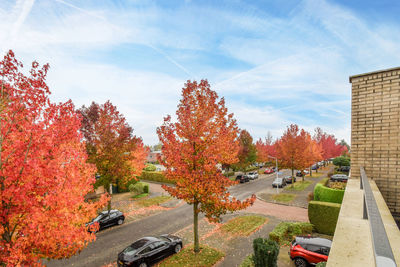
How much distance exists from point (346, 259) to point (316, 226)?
13.6 metres

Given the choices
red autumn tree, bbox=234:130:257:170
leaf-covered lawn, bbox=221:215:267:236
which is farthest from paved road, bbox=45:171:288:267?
red autumn tree, bbox=234:130:257:170

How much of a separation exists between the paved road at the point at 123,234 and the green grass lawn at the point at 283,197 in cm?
960

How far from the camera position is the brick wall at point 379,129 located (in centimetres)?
703

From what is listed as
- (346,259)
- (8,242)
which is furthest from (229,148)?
(8,242)

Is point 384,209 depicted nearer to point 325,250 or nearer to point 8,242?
point 325,250

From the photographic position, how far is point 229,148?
1134 centimetres

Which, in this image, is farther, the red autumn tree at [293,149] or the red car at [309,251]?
the red autumn tree at [293,149]

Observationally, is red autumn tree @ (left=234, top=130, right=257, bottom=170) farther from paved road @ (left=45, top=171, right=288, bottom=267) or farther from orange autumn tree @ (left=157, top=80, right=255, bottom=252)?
orange autumn tree @ (left=157, top=80, right=255, bottom=252)

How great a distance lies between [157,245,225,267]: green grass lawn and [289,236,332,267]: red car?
12.4 ft

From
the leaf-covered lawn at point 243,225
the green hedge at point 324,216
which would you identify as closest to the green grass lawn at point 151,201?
the leaf-covered lawn at point 243,225

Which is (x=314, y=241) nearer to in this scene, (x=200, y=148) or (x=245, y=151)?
(x=200, y=148)

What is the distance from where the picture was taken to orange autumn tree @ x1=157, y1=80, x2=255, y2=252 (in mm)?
10352

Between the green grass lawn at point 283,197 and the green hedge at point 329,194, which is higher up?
the green hedge at point 329,194

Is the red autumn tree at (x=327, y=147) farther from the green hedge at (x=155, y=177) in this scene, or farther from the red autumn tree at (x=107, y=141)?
the red autumn tree at (x=107, y=141)
